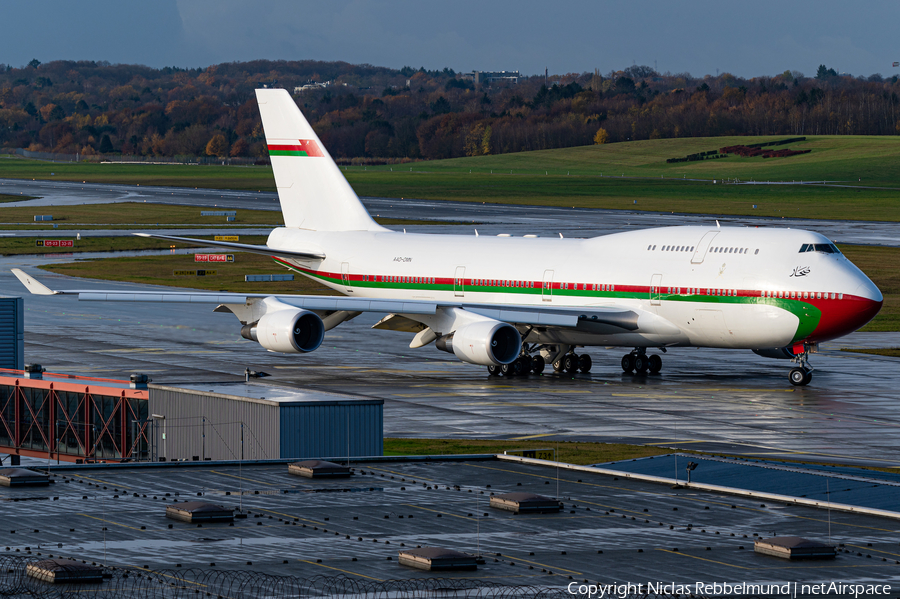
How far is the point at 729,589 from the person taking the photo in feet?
65.3

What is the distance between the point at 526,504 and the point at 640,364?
31041 mm

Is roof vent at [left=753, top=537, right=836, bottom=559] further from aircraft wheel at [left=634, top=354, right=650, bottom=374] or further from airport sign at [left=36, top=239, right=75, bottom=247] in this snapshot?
airport sign at [left=36, top=239, right=75, bottom=247]

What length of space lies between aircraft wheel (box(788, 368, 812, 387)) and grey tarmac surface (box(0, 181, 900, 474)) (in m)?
0.40

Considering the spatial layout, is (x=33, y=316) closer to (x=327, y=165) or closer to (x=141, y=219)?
(x=327, y=165)

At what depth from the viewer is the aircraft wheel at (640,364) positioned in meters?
56.5

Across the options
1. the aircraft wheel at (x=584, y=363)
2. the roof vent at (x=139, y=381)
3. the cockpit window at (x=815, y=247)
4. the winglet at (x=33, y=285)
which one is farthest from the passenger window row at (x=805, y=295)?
the winglet at (x=33, y=285)

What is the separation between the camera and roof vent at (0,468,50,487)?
28.5 metres

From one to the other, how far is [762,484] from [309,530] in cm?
1117

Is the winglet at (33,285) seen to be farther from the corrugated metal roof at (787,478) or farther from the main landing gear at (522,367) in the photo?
the corrugated metal roof at (787,478)

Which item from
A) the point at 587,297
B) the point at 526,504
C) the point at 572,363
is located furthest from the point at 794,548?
the point at 572,363

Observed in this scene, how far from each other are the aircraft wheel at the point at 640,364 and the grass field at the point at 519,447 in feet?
55.1

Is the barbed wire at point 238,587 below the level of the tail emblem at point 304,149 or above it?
below

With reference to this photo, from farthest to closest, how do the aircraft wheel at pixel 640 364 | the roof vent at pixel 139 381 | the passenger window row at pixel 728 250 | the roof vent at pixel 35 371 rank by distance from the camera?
1. the aircraft wheel at pixel 640 364
2. the passenger window row at pixel 728 250
3. the roof vent at pixel 35 371
4. the roof vent at pixel 139 381

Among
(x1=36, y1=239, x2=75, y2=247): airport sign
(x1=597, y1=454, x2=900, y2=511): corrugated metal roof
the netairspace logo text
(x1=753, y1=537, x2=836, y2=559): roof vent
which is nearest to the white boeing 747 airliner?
(x1=597, y1=454, x2=900, y2=511): corrugated metal roof
